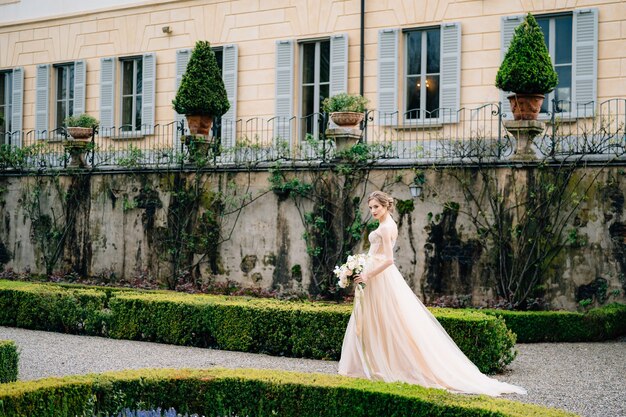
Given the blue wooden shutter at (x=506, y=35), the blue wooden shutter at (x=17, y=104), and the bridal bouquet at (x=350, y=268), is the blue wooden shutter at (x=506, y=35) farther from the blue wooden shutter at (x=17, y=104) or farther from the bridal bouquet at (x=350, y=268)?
the blue wooden shutter at (x=17, y=104)

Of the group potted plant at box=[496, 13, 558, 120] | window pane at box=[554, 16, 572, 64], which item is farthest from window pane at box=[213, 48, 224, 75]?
potted plant at box=[496, 13, 558, 120]

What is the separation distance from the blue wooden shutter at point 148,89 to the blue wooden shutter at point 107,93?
0.92m

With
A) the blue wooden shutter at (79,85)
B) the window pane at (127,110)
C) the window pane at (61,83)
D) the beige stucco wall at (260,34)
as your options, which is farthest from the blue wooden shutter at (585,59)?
the window pane at (61,83)

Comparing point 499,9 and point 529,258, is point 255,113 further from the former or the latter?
point 529,258

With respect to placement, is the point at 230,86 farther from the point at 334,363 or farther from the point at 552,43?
the point at 334,363

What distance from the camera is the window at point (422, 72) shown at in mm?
17906

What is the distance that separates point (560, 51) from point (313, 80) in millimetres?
5269

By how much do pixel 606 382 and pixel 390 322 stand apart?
2.41 metres

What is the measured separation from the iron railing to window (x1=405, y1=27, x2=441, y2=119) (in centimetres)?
Answer: 18

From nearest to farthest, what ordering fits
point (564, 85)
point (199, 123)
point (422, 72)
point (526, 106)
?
point (526, 106)
point (564, 85)
point (199, 123)
point (422, 72)

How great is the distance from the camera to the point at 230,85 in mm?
20031

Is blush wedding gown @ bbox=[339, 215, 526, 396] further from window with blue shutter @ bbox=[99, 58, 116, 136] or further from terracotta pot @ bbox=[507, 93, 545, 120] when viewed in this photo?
window with blue shutter @ bbox=[99, 58, 116, 136]

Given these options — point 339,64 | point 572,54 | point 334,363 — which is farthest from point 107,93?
point 334,363

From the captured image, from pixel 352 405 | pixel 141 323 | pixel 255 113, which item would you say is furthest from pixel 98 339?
pixel 255 113
